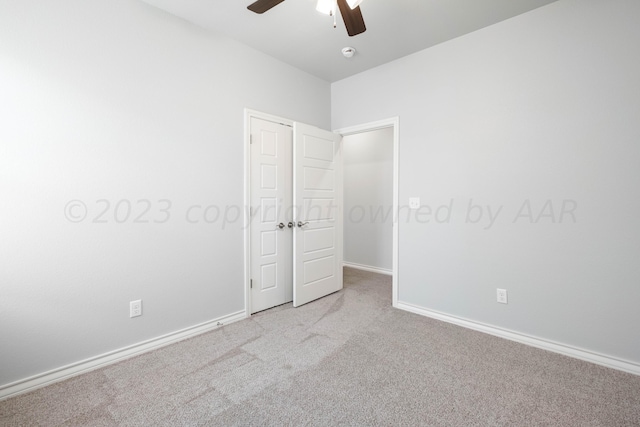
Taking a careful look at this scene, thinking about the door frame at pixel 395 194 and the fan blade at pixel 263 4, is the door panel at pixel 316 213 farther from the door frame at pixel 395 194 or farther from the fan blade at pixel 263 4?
the fan blade at pixel 263 4

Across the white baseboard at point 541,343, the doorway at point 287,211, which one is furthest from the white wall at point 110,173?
the white baseboard at point 541,343

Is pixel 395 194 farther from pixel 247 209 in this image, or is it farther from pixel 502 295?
pixel 247 209

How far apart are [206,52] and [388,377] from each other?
3.12m

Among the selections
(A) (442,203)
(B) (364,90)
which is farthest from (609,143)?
(B) (364,90)

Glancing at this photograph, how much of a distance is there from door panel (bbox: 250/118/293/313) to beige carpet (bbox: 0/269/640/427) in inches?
25.2

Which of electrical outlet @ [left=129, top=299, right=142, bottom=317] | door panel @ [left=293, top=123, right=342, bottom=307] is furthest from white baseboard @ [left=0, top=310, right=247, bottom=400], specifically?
door panel @ [left=293, top=123, right=342, bottom=307]

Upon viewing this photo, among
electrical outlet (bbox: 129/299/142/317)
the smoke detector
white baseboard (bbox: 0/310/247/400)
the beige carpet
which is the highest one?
the smoke detector

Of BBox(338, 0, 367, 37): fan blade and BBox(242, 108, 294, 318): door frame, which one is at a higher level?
BBox(338, 0, 367, 37): fan blade

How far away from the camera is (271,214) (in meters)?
3.13

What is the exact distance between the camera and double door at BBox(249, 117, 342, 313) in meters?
3.01

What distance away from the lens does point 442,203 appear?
2852mm

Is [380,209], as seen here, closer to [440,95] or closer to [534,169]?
[440,95]

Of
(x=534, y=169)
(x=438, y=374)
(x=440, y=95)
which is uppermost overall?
(x=440, y=95)

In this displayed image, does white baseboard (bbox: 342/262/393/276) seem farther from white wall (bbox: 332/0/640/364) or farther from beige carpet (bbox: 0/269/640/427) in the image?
beige carpet (bbox: 0/269/640/427)
